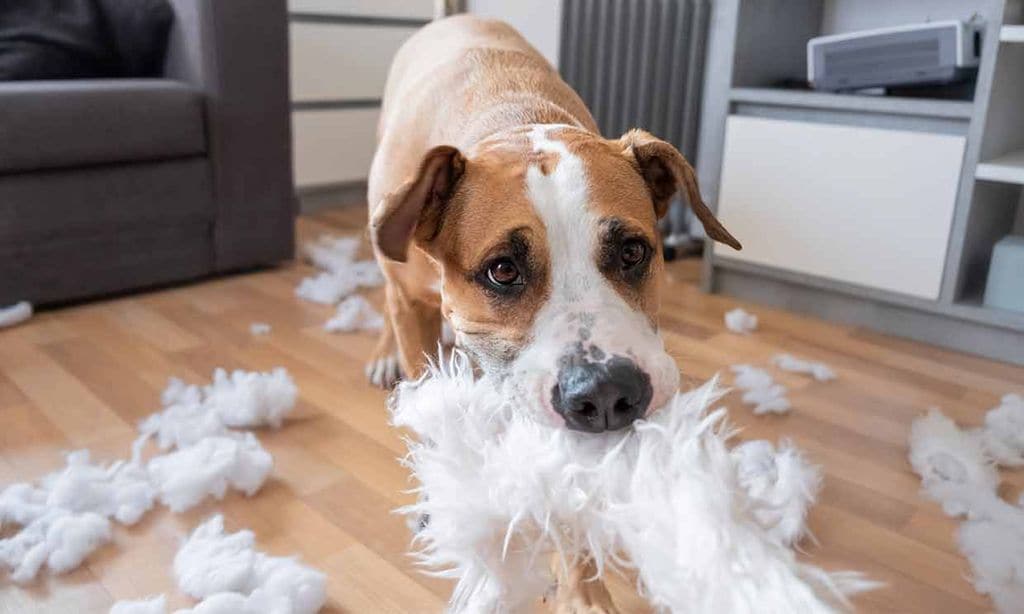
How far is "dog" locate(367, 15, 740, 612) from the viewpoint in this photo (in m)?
0.91

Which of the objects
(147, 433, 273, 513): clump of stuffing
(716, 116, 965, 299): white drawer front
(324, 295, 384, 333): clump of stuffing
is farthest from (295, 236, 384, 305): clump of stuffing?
(716, 116, 965, 299): white drawer front

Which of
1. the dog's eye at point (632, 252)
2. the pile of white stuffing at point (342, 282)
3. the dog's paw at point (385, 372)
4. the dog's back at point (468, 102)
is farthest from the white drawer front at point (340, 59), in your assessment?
the dog's eye at point (632, 252)

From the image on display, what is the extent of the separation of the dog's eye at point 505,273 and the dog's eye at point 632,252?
0.13 metres

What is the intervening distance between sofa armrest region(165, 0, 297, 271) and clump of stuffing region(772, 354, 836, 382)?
1.58 metres

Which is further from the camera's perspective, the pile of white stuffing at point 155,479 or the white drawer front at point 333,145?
the white drawer front at point 333,145

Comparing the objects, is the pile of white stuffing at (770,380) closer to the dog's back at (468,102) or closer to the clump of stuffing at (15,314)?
the dog's back at (468,102)

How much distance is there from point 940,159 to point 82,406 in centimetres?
202

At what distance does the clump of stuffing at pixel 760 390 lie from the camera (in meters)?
1.73

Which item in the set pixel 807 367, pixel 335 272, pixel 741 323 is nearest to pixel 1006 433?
pixel 807 367

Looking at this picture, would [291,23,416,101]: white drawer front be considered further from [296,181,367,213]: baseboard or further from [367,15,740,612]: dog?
[367,15,740,612]: dog

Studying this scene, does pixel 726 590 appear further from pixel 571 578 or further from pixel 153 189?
pixel 153 189

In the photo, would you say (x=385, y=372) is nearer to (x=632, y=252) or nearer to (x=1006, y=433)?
(x=632, y=252)

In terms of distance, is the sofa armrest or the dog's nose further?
the sofa armrest

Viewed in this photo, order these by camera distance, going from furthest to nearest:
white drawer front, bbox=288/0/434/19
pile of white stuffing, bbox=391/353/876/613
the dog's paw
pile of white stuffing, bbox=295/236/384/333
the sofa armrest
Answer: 1. white drawer front, bbox=288/0/434/19
2. the sofa armrest
3. pile of white stuffing, bbox=295/236/384/333
4. the dog's paw
5. pile of white stuffing, bbox=391/353/876/613
